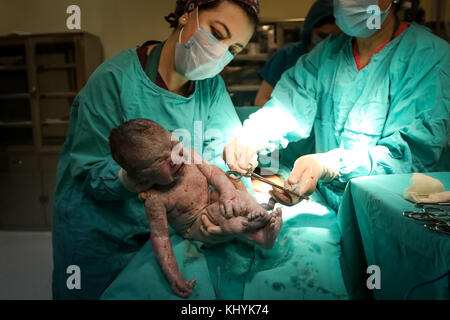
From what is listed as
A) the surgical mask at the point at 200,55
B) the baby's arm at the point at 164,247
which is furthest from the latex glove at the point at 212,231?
the surgical mask at the point at 200,55

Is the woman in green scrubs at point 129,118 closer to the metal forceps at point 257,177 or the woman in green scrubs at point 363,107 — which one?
the metal forceps at point 257,177

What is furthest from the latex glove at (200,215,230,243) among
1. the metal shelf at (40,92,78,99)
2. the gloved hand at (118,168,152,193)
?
the metal shelf at (40,92,78,99)

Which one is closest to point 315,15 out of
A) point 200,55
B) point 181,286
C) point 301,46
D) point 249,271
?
point 301,46

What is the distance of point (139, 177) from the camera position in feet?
3.34

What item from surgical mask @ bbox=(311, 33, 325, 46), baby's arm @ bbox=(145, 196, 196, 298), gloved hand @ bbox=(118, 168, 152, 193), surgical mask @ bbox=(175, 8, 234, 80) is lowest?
baby's arm @ bbox=(145, 196, 196, 298)

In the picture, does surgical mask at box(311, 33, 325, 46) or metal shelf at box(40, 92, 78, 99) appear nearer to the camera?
metal shelf at box(40, 92, 78, 99)

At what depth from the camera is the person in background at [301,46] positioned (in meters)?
1.38

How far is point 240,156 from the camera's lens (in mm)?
1236

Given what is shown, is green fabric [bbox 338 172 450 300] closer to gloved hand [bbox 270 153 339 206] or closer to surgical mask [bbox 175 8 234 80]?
gloved hand [bbox 270 153 339 206]

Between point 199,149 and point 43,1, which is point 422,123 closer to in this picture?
point 199,149

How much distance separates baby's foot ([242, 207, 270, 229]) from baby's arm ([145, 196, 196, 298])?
0.83 ft

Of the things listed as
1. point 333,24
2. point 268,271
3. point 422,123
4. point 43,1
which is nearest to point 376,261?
point 268,271

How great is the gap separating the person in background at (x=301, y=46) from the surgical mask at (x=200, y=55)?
0.91 feet

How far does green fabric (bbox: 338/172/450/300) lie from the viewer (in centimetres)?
84
